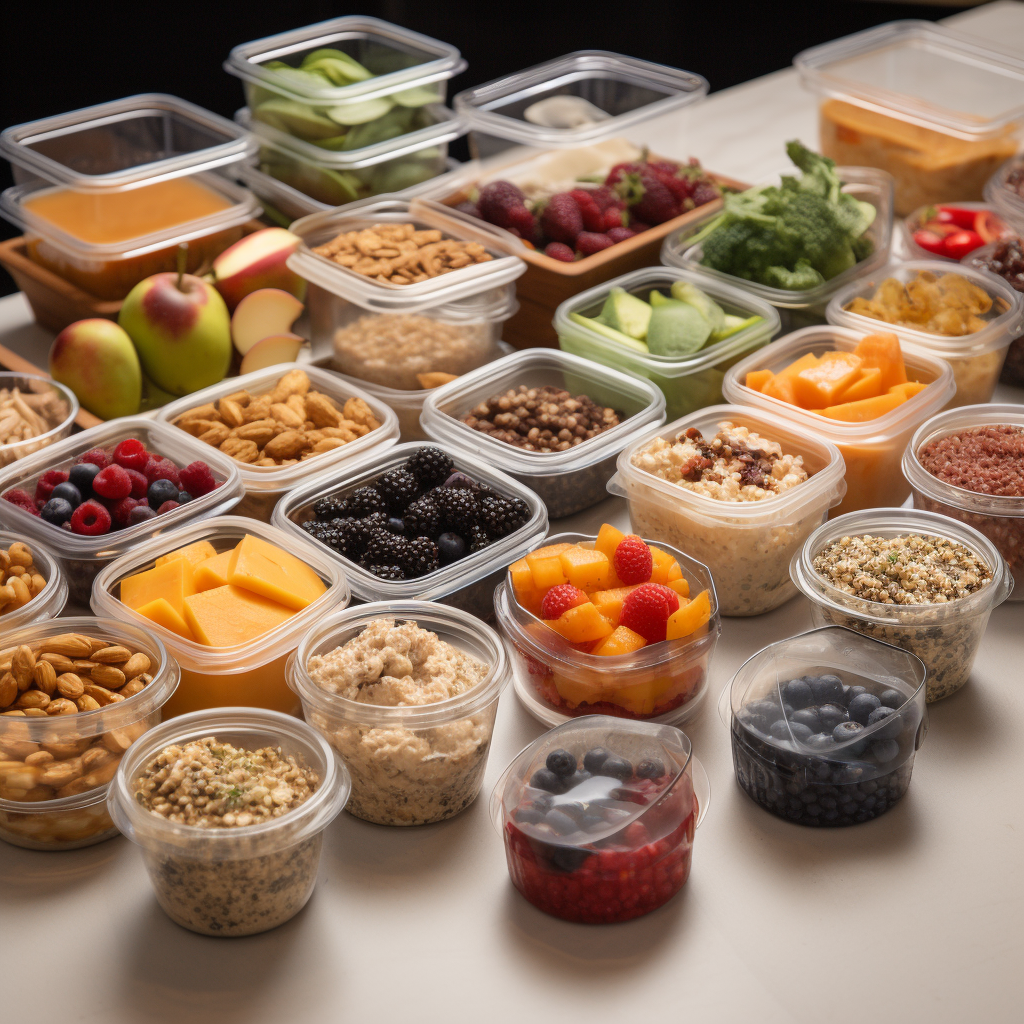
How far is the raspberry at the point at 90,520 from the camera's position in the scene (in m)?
1.84

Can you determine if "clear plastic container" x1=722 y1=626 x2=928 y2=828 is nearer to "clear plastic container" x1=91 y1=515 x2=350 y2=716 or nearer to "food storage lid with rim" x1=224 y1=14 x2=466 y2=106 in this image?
"clear plastic container" x1=91 y1=515 x2=350 y2=716

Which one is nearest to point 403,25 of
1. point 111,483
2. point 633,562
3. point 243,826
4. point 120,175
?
point 120,175

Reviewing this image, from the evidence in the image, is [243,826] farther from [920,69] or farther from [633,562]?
[920,69]

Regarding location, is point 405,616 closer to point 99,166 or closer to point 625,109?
point 99,166

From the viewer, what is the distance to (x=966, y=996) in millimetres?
1364

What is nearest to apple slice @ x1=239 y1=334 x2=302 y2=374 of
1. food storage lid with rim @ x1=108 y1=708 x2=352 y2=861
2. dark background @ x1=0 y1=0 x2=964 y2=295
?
food storage lid with rim @ x1=108 y1=708 x2=352 y2=861

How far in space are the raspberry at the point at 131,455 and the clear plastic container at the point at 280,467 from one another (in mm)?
148

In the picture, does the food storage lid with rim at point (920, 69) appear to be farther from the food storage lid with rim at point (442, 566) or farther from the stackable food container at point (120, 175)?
the food storage lid with rim at point (442, 566)

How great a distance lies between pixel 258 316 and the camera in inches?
96.1

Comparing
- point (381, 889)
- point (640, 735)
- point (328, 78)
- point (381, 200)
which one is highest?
point (328, 78)

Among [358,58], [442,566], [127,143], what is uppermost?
[358,58]

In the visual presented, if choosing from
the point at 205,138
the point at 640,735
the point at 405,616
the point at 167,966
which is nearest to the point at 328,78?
the point at 205,138

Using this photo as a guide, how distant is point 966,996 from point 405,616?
0.89 meters

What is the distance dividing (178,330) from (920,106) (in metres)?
1.97
